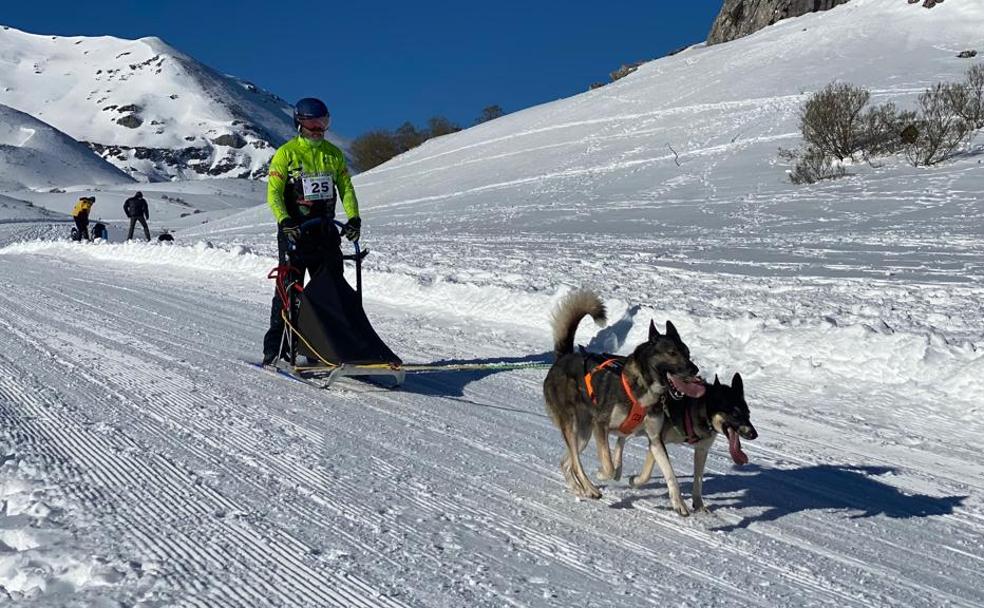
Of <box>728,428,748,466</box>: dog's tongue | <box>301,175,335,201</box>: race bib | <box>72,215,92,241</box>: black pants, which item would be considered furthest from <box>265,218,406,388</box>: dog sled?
<box>72,215,92,241</box>: black pants

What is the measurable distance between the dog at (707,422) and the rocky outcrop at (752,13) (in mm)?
71665

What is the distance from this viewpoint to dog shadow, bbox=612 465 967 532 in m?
4.88

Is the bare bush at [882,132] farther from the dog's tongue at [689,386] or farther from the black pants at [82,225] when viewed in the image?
the dog's tongue at [689,386]

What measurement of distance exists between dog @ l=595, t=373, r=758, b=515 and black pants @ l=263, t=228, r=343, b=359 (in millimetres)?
3825

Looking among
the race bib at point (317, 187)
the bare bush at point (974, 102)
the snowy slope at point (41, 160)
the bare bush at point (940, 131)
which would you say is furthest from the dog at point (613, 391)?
the snowy slope at point (41, 160)

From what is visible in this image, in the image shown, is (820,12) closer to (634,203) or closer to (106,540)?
(634,203)

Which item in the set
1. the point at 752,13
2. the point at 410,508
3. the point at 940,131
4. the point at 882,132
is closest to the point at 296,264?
the point at 410,508

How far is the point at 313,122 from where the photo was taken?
25.1ft

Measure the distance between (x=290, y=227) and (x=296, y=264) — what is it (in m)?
0.50

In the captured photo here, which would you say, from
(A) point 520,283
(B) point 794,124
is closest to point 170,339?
(A) point 520,283

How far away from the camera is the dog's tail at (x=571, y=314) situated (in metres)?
5.40

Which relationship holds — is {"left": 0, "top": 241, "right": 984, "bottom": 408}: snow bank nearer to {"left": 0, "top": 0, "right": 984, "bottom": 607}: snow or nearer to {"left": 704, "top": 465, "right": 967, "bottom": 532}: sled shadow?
{"left": 0, "top": 0, "right": 984, "bottom": 607}: snow

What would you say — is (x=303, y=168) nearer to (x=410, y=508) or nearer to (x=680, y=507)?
(x=410, y=508)

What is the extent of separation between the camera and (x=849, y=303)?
11312mm
